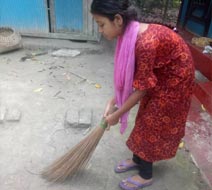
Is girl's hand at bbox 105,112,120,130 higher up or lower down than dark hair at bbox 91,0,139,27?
lower down

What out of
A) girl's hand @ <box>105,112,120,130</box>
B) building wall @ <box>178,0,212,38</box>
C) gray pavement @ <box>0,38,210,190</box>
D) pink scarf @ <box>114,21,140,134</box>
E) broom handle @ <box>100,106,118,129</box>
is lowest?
gray pavement @ <box>0,38,210,190</box>

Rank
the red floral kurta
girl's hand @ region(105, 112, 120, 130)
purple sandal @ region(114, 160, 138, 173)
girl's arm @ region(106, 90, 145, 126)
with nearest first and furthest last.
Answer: the red floral kurta → girl's arm @ region(106, 90, 145, 126) → girl's hand @ region(105, 112, 120, 130) → purple sandal @ region(114, 160, 138, 173)

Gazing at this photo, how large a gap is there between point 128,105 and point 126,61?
305 mm

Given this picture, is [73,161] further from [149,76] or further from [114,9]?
[114,9]

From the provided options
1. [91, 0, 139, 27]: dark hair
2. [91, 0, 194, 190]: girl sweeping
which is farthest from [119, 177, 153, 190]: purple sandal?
[91, 0, 139, 27]: dark hair

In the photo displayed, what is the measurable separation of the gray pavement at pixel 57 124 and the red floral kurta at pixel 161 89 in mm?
514

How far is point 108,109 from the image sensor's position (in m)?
2.17

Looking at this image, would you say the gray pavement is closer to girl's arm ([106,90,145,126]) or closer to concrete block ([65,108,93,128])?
concrete block ([65,108,93,128])

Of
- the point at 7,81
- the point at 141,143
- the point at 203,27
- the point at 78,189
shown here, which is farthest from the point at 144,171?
the point at 203,27

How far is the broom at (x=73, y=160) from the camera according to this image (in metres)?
2.22

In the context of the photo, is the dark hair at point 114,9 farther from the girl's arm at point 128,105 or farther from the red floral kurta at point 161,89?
the girl's arm at point 128,105

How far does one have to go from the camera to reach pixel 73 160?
231 cm

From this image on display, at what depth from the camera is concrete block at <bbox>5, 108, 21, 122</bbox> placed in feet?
10.2

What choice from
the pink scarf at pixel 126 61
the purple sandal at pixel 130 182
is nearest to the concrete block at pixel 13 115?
the purple sandal at pixel 130 182
